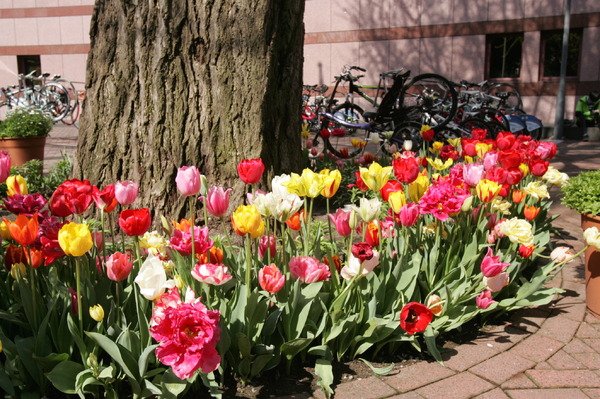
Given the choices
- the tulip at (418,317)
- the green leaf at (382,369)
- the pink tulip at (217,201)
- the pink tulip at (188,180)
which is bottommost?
the green leaf at (382,369)

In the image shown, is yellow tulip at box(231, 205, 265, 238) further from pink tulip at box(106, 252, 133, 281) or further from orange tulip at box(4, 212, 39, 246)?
orange tulip at box(4, 212, 39, 246)

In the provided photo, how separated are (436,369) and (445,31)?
14.4 metres

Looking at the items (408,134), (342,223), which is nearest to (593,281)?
(342,223)

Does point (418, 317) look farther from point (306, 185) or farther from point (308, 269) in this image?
point (306, 185)

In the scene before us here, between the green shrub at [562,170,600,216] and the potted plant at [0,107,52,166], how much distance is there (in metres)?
6.17

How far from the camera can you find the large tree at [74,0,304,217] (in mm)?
4000

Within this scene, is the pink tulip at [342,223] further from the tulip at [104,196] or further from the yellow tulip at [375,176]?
the tulip at [104,196]

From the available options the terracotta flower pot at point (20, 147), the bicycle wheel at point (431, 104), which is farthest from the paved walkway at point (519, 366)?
the terracotta flower pot at point (20, 147)

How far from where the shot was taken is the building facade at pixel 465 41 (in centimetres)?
1463

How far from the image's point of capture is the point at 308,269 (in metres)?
2.34

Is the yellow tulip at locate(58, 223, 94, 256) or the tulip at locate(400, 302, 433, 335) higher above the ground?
the yellow tulip at locate(58, 223, 94, 256)

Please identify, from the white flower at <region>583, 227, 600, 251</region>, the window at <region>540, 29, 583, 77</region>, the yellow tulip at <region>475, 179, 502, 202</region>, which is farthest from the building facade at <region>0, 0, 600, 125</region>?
the yellow tulip at <region>475, 179, 502, 202</region>

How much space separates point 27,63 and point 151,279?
20.7 metres

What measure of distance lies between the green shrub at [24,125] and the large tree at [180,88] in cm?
362
